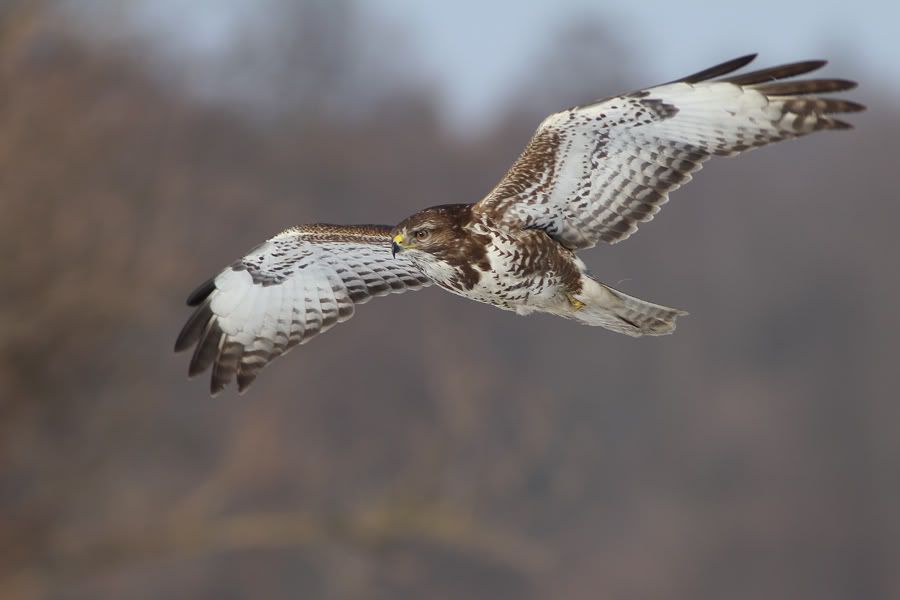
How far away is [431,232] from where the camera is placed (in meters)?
9.64

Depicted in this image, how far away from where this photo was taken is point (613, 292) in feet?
32.5

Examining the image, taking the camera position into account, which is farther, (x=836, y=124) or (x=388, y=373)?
(x=388, y=373)

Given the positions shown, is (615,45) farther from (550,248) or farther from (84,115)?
(550,248)

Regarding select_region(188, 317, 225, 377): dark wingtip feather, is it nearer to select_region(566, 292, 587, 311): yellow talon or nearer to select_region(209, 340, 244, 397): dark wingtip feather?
select_region(209, 340, 244, 397): dark wingtip feather

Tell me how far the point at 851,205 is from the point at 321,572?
33.3 metres

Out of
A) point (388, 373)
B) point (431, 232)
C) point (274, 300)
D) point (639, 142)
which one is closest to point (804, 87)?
point (639, 142)

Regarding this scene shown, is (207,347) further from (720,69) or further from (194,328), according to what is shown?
(720,69)

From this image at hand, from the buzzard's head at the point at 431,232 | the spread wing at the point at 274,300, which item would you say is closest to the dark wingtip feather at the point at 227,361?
the spread wing at the point at 274,300

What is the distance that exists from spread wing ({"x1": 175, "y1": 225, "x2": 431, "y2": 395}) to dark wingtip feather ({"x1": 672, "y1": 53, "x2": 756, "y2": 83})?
2.49 metres

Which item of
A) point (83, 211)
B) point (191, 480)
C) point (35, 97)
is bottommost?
point (191, 480)

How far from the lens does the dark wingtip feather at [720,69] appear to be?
8852 mm

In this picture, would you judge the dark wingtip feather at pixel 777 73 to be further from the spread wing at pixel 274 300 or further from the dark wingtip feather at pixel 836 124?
the spread wing at pixel 274 300

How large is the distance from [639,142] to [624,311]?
3.23 ft

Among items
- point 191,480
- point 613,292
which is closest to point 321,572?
point 191,480
